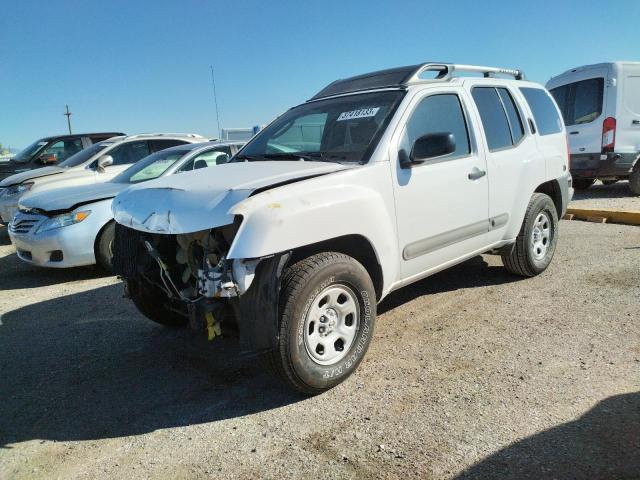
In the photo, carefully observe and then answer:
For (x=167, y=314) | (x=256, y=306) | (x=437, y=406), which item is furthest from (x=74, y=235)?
(x=437, y=406)

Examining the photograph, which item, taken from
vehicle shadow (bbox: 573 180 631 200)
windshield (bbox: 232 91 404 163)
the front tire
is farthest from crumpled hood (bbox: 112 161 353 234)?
vehicle shadow (bbox: 573 180 631 200)

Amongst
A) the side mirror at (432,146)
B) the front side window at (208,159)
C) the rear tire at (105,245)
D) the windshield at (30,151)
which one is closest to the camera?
the side mirror at (432,146)

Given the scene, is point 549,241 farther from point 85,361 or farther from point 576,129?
point 576,129

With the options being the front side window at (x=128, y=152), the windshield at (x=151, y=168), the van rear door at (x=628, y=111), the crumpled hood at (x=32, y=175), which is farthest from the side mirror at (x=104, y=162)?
the van rear door at (x=628, y=111)

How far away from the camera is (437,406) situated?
2920mm

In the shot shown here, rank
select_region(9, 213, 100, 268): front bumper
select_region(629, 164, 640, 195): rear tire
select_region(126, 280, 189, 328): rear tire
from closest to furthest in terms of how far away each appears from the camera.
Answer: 1. select_region(126, 280, 189, 328): rear tire
2. select_region(9, 213, 100, 268): front bumper
3. select_region(629, 164, 640, 195): rear tire

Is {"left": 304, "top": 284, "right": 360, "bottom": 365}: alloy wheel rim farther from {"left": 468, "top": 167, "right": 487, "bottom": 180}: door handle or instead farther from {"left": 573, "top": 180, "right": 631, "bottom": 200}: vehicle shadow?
{"left": 573, "top": 180, "right": 631, "bottom": 200}: vehicle shadow

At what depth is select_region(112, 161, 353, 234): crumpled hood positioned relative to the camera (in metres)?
2.78

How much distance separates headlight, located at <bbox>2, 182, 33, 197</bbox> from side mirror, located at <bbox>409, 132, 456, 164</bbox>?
295 inches

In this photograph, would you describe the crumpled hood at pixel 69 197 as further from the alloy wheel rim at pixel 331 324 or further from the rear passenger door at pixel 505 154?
the rear passenger door at pixel 505 154

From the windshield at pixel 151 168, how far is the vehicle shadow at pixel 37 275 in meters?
1.28

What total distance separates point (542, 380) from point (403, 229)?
129 centimetres

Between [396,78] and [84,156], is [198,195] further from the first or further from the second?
[84,156]

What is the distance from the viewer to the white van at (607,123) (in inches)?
364
